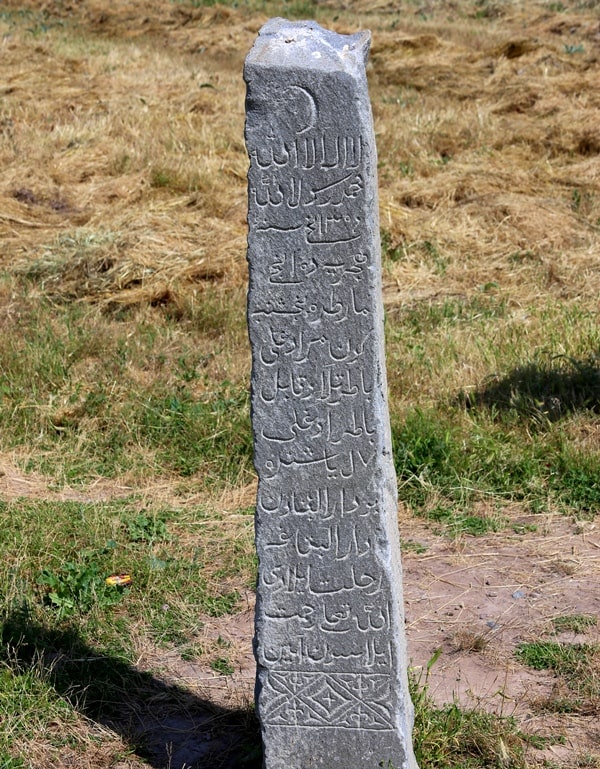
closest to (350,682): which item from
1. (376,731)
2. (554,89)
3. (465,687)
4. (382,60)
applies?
(376,731)

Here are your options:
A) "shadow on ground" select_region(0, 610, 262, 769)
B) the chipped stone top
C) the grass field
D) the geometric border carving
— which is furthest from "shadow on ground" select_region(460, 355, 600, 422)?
the chipped stone top

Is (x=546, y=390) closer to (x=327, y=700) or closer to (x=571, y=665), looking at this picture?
(x=571, y=665)

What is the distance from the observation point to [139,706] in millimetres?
3971

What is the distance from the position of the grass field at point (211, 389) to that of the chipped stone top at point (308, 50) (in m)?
2.17

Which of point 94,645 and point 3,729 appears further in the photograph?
point 94,645

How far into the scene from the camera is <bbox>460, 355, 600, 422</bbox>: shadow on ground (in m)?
6.00

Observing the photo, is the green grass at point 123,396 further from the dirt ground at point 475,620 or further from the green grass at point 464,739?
the green grass at point 464,739

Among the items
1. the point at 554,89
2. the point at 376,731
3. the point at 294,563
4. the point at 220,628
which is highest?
the point at 554,89

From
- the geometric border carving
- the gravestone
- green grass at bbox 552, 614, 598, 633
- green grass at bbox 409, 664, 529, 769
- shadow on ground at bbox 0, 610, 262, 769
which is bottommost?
shadow on ground at bbox 0, 610, 262, 769

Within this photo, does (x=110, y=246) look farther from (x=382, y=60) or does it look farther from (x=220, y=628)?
(x=382, y=60)

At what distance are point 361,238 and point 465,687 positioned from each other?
6.32ft

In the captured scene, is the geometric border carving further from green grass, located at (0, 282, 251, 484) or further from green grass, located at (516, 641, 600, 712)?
green grass, located at (0, 282, 251, 484)

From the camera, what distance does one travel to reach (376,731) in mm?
3326

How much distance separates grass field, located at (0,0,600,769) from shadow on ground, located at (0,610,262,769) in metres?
0.01
